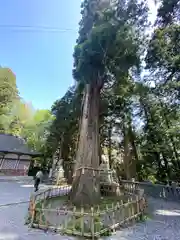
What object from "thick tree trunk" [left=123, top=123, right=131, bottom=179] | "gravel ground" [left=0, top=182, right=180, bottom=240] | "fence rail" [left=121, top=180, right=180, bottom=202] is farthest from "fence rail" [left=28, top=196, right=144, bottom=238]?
"thick tree trunk" [left=123, top=123, right=131, bottom=179]

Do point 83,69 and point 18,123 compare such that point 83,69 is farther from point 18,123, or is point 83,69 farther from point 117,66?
point 18,123

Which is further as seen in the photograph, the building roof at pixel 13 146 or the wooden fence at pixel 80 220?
the building roof at pixel 13 146

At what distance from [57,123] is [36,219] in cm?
1366

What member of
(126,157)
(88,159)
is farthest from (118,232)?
(126,157)

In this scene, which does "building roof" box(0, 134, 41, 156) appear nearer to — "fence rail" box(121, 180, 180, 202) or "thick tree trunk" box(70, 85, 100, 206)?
"thick tree trunk" box(70, 85, 100, 206)

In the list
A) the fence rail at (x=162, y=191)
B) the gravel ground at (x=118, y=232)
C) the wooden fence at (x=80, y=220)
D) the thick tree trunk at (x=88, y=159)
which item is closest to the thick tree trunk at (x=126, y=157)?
the fence rail at (x=162, y=191)

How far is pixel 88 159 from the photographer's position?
8984 mm

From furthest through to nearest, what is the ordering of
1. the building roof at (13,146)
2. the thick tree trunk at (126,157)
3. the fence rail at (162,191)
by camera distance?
1. the building roof at (13,146)
2. the thick tree trunk at (126,157)
3. the fence rail at (162,191)

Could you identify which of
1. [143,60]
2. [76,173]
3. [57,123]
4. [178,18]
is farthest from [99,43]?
[57,123]

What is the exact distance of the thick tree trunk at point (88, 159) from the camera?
8.18 m

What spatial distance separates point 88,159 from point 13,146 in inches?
530

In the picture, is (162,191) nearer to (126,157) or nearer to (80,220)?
(126,157)

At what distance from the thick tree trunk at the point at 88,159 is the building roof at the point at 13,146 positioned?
38.1 ft

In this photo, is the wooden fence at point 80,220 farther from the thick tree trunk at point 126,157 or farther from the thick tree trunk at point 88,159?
the thick tree trunk at point 126,157
